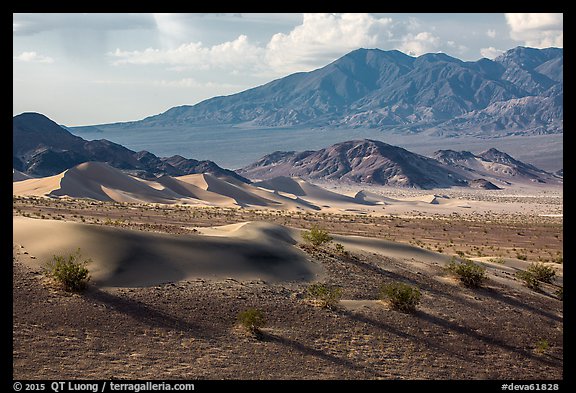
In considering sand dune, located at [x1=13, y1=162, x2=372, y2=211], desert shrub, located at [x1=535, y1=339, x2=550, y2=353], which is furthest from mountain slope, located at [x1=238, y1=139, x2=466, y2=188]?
desert shrub, located at [x1=535, y1=339, x2=550, y2=353]

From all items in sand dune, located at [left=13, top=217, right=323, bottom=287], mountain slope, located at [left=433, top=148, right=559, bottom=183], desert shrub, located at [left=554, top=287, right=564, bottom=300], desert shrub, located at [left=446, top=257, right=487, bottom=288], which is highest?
sand dune, located at [left=13, top=217, right=323, bottom=287]

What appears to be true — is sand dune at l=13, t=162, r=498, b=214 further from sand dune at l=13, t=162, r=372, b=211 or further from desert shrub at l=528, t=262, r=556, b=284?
desert shrub at l=528, t=262, r=556, b=284

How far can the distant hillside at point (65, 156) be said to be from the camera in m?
120

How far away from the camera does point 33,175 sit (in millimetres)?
111375

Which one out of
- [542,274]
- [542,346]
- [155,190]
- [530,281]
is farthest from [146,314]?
[155,190]

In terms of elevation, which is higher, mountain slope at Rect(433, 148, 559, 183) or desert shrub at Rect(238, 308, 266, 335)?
desert shrub at Rect(238, 308, 266, 335)

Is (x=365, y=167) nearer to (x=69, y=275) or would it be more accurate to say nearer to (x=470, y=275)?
(x=470, y=275)

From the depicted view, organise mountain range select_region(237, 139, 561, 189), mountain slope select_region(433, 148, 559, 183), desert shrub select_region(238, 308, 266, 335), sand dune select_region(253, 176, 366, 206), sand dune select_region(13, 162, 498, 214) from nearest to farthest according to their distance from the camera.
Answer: desert shrub select_region(238, 308, 266, 335) → sand dune select_region(13, 162, 498, 214) → sand dune select_region(253, 176, 366, 206) → mountain range select_region(237, 139, 561, 189) → mountain slope select_region(433, 148, 559, 183)

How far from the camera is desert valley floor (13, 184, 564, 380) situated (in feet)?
44.8

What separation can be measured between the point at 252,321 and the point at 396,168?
150016 millimetres

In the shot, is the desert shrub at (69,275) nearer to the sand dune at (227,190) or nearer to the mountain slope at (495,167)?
the sand dune at (227,190)

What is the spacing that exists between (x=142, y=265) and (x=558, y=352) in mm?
11966

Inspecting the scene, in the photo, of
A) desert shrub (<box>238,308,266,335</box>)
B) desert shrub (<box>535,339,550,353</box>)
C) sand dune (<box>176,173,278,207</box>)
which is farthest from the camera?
sand dune (<box>176,173,278,207</box>)

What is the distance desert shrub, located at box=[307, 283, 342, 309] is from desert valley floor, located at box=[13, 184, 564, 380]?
16.2 inches
